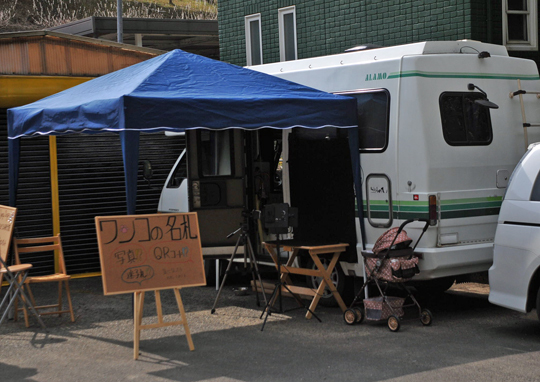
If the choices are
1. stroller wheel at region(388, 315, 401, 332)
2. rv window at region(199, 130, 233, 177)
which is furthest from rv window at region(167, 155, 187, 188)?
stroller wheel at region(388, 315, 401, 332)

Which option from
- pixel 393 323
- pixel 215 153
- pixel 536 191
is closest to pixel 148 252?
pixel 393 323

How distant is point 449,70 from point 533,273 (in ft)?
8.12

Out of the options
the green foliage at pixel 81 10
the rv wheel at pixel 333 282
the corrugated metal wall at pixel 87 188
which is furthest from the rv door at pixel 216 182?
the green foliage at pixel 81 10

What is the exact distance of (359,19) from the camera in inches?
598

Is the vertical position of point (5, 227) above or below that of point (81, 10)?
below

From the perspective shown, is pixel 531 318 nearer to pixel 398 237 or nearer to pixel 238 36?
pixel 398 237

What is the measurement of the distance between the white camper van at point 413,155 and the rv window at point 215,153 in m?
0.03

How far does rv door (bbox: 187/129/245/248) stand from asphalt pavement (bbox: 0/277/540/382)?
3.11 feet

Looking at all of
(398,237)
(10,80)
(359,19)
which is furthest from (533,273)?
(359,19)

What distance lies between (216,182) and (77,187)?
3.40m

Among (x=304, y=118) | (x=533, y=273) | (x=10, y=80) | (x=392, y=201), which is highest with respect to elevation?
(x=10, y=80)

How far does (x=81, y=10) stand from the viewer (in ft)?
204

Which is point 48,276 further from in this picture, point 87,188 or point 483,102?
point 483,102

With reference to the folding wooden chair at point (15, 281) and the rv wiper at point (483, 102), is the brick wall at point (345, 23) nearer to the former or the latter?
the rv wiper at point (483, 102)
